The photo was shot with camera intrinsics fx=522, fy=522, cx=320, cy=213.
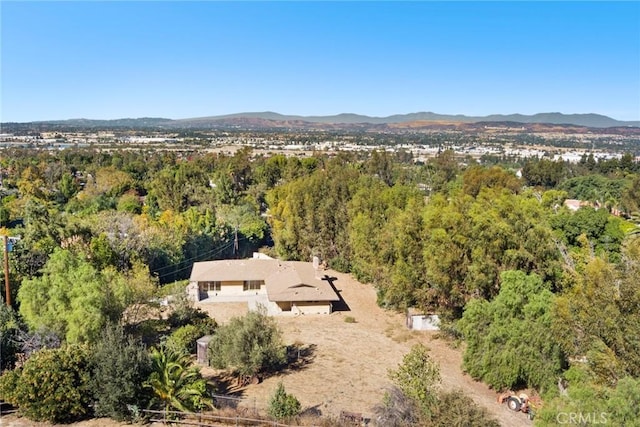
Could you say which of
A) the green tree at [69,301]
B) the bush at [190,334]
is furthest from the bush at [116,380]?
the bush at [190,334]

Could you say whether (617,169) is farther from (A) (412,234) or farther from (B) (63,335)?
(B) (63,335)

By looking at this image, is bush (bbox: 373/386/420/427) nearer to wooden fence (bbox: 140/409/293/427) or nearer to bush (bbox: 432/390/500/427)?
bush (bbox: 432/390/500/427)

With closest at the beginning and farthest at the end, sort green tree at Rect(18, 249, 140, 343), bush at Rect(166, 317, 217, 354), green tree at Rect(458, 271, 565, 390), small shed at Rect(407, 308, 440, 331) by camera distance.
Answer: green tree at Rect(458, 271, 565, 390) < green tree at Rect(18, 249, 140, 343) < bush at Rect(166, 317, 217, 354) < small shed at Rect(407, 308, 440, 331)

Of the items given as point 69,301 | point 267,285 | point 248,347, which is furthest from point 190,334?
point 267,285

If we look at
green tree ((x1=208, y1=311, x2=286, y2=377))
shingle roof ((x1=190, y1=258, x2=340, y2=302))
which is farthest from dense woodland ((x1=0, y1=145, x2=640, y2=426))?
shingle roof ((x1=190, y1=258, x2=340, y2=302))

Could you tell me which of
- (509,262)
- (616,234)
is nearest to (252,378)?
(509,262)

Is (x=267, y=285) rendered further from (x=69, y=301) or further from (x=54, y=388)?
(x=54, y=388)
